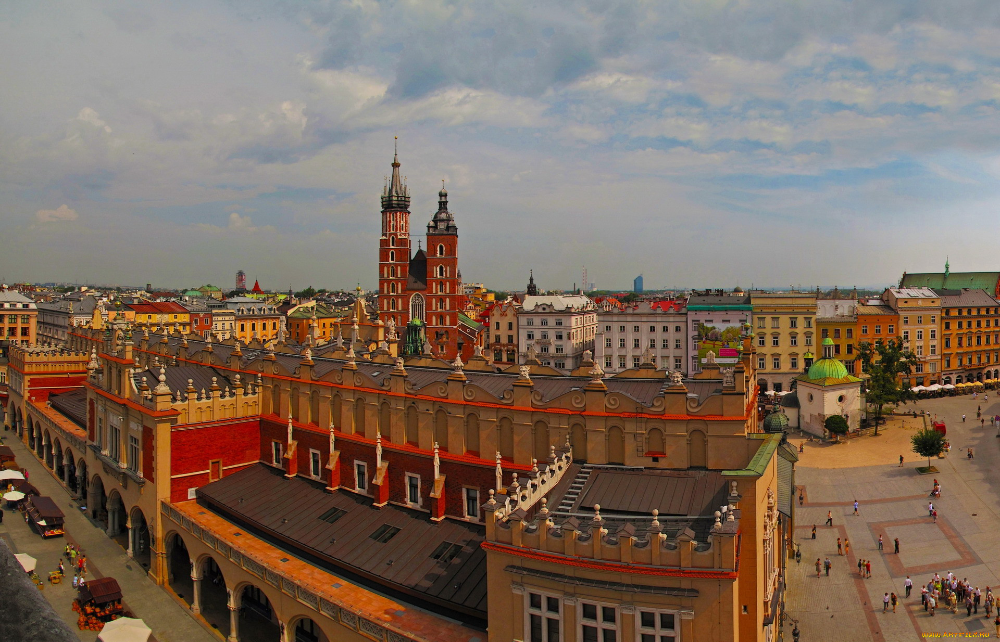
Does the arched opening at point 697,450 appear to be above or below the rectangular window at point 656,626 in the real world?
above

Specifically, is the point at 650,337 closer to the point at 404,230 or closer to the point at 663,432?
the point at 404,230

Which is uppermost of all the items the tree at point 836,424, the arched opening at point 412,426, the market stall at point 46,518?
the arched opening at point 412,426

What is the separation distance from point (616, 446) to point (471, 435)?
817cm

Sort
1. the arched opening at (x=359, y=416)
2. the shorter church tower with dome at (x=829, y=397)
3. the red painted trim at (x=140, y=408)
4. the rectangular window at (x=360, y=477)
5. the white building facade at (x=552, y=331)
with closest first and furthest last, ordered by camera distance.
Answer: the rectangular window at (x=360, y=477) < the arched opening at (x=359, y=416) < the red painted trim at (x=140, y=408) < the shorter church tower with dome at (x=829, y=397) < the white building facade at (x=552, y=331)

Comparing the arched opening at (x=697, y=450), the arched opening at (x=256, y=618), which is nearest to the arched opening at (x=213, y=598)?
the arched opening at (x=256, y=618)

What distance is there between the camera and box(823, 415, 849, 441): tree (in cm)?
7656

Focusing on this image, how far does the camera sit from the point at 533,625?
22469mm

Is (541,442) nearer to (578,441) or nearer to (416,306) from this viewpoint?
(578,441)

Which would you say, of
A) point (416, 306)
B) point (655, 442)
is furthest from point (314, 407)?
point (416, 306)

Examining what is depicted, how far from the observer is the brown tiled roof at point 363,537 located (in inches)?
1139

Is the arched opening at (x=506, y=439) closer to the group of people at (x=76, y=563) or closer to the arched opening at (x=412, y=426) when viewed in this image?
the arched opening at (x=412, y=426)

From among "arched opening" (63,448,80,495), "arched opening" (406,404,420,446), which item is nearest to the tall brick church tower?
"arched opening" (63,448,80,495)

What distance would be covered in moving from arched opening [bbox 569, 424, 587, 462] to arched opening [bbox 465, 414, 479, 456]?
5.51 metres

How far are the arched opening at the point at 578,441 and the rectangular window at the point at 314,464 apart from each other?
18.3m
